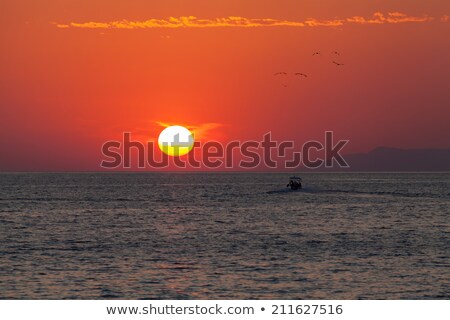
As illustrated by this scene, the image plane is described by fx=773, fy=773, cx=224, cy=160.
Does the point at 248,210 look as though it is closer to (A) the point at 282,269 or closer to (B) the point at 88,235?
(B) the point at 88,235

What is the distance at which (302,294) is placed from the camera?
48.8m

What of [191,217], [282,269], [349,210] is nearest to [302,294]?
[282,269]

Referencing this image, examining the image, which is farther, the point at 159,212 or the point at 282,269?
the point at 159,212

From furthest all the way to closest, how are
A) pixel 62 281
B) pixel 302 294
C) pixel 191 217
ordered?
1. pixel 191 217
2. pixel 62 281
3. pixel 302 294

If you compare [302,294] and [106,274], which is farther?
[106,274]

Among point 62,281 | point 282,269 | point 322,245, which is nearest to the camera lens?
point 62,281

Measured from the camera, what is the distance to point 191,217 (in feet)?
383

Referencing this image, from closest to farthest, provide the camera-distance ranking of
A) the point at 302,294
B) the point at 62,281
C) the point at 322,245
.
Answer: the point at 302,294 < the point at 62,281 < the point at 322,245

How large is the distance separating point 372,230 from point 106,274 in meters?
45.0

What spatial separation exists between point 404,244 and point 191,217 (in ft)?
154
